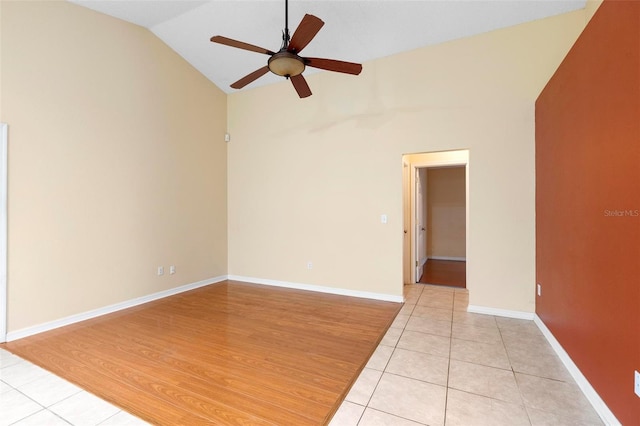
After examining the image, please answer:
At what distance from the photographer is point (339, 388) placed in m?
2.03

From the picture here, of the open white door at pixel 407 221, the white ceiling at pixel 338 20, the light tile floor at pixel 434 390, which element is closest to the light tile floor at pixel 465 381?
the light tile floor at pixel 434 390

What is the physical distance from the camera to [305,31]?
2.17 meters

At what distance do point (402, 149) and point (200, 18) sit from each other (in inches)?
127

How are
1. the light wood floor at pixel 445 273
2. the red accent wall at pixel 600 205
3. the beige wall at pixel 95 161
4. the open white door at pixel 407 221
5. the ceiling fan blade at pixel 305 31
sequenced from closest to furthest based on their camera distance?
the red accent wall at pixel 600 205 → the ceiling fan blade at pixel 305 31 → the beige wall at pixel 95 161 → the open white door at pixel 407 221 → the light wood floor at pixel 445 273

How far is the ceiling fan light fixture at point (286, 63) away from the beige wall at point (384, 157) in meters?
1.83

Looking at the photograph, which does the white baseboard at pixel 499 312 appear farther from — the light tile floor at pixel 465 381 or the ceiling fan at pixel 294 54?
the ceiling fan at pixel 294 54

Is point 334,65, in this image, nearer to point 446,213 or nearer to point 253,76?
point 253,76

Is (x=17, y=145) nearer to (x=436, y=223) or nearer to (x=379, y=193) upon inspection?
(x=379, y=193)

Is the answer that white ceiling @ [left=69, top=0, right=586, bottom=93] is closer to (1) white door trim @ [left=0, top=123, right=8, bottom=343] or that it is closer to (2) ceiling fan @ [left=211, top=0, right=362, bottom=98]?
(2) ceiling fan @ [left=211, top=0, right=362, bottom=98]

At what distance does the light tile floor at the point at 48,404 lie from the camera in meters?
1.70

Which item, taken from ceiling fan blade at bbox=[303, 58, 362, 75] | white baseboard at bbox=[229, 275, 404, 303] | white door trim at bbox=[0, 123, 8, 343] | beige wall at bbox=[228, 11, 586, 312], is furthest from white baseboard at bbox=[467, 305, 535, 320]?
white door trim at bbox=[0, 123, 8, 343]

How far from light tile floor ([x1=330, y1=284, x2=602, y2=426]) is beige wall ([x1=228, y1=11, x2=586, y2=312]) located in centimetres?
84

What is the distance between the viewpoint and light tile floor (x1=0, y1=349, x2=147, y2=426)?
1.70 m

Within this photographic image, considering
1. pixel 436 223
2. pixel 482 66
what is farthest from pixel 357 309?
pixel 436 223
